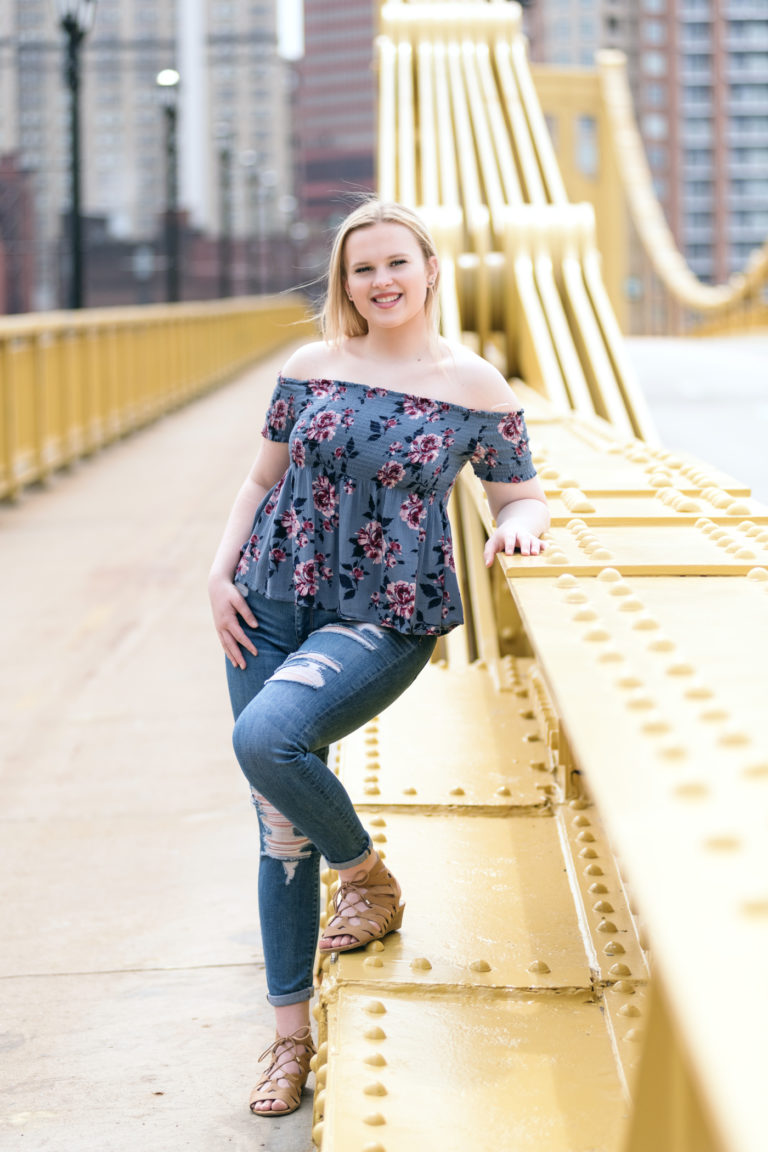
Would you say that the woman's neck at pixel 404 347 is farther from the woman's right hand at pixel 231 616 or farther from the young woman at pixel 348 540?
the woman's right hand at pixel 231 616

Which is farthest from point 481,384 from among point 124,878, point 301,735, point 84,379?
point 84,379

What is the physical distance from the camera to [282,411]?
8.56ft

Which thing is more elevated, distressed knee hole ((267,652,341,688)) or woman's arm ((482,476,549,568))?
woman's arm ((482,476,549,568))

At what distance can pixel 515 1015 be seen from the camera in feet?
8.23

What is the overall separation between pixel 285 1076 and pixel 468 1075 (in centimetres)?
43

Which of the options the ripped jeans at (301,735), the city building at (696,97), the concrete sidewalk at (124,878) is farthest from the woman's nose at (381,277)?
the city building at (696,97)

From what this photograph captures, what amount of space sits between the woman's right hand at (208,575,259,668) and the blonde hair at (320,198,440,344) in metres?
0.49

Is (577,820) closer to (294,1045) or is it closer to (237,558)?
(294,1045)

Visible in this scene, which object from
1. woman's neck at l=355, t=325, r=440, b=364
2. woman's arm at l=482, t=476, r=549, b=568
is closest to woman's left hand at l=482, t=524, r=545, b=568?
woman's arm at l=482, t=476, r=549, b=568

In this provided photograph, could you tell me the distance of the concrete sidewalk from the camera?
2672 millimetres

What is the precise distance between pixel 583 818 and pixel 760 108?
518ft

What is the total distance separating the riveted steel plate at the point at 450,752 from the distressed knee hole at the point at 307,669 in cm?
102

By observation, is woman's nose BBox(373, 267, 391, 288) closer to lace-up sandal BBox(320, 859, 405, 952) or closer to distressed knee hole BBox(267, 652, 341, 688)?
distressed knee hole BBox(267, 652, 341, 688)

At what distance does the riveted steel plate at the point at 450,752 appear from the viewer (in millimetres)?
3443
